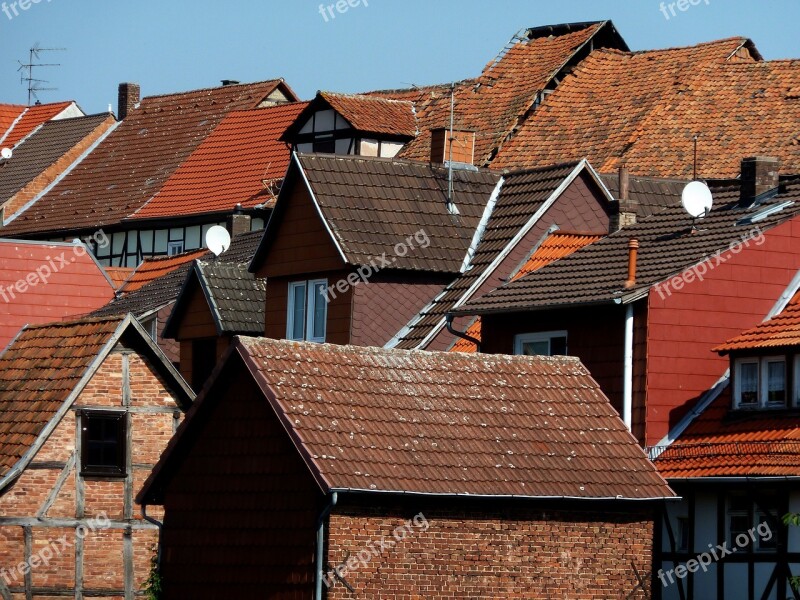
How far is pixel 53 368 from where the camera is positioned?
3331 cm

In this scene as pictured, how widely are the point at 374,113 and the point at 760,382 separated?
27.1 meters

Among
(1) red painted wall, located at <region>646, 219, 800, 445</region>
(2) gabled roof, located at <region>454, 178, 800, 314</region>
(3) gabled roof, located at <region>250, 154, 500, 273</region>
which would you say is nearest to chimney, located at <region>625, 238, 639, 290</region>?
(2) gabled roof, located at <region>454, 178, 800, 314</region>

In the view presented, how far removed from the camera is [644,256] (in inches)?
1211

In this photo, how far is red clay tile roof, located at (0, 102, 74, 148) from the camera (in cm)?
7194

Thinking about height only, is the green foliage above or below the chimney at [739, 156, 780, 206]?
below

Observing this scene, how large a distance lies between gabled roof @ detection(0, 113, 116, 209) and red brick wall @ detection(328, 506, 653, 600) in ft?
141

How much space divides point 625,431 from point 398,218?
9.01 meters

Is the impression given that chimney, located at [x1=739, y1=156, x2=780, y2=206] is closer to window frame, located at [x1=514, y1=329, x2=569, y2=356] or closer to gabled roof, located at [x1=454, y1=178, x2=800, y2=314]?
gabled roof, located at [x1=454, y1=178, x2=800, y2=314]

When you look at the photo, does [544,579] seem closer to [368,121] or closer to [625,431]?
[625,431]

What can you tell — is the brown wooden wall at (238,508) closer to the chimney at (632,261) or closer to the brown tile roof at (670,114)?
the chimney at (632,261)

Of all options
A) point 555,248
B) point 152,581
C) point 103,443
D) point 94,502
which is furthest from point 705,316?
point 94,502

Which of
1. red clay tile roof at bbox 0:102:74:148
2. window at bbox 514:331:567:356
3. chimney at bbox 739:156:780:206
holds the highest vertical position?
red clay tile roof at bbox 0:102:74:148

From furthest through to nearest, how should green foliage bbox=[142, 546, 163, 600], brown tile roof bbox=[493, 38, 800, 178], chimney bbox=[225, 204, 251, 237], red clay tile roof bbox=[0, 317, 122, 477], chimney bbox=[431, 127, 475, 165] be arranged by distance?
chimney bbox=[225, 204, 251, 237] < brown tile roof bbox=[493, 38, 800, 178] < chimney bbox=[431, 127, 475, 165] < red clay tile roof bbox=[0, 317, 122, 477] < green foliage bbox=[142, 546, 163, 600]

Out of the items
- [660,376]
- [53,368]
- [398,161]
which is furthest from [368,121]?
[660,376]
